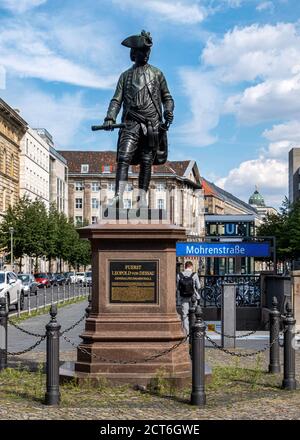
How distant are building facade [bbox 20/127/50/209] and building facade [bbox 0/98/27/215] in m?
1.49

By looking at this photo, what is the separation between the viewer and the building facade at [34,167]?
86875 millimetres

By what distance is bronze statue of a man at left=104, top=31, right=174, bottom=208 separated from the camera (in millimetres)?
12266

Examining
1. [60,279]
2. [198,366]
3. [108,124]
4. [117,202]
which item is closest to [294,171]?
[60,279]

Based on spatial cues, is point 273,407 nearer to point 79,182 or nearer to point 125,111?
point 125,111

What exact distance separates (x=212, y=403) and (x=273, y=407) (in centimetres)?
74

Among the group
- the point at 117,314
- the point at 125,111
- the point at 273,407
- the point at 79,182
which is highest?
the point at 79,182

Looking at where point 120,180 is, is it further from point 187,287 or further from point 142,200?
point 187,287

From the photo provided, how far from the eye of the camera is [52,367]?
979cm

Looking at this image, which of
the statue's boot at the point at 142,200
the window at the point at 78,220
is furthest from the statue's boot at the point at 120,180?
the window at the point at 78,220

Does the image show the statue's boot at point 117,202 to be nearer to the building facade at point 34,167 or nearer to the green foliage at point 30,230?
the green foliage at point 30,230

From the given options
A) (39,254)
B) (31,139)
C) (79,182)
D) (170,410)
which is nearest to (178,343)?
(170,410)

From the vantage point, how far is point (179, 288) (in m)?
17.2

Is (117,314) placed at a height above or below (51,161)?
below

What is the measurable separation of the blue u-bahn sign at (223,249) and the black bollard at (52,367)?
12128mm
